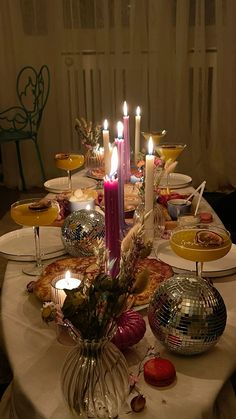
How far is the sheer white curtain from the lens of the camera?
3.76 meters

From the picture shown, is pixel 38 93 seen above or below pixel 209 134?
above

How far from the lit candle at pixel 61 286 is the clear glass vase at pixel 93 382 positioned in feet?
0.67

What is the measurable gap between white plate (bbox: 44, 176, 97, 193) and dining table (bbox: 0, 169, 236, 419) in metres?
0.90

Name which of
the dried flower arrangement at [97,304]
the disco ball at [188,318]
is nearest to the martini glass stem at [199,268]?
the disco ball at [188,318]

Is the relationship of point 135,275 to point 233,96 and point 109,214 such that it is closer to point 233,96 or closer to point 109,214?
point 109,214

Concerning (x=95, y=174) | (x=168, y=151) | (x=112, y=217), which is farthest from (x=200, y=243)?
(x=95, y=174)

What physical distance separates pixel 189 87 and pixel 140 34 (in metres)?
0.58

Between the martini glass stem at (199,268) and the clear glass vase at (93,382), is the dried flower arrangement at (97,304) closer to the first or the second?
the clear glass vase at (93,382)

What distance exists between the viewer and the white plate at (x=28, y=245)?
1.30m

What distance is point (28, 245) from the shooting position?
140 cm

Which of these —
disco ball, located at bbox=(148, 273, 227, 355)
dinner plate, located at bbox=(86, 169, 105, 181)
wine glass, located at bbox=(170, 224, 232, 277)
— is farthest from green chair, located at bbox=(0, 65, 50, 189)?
Result: disco ball, located at bbox=(148, 273, 227, 355)

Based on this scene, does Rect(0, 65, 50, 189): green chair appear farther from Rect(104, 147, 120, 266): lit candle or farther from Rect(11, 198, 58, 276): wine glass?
Rect(104, 147, 120, 266): lit candle

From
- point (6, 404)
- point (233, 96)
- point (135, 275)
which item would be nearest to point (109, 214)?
point (135, 275)

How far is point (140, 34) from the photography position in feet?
12.5
